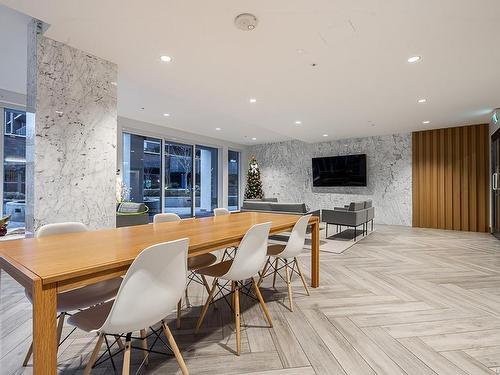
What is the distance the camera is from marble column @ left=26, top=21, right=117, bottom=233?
2.87m

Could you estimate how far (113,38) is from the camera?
9.41ft

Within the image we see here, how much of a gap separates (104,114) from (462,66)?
14.9 ft

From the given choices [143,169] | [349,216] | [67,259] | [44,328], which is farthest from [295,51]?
[143,169]

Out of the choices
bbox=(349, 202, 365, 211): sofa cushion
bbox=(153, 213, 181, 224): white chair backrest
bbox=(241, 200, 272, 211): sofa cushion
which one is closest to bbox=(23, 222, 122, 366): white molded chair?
bbox=(153, 213, 181, 224): white chair backrest

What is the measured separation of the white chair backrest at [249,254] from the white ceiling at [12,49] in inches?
131

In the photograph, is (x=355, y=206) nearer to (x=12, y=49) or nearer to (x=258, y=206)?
(x=258, y=206)

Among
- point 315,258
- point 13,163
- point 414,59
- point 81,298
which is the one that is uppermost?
point 414,59

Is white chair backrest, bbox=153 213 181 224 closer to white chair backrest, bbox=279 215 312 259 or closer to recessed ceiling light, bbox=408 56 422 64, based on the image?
white chair backrest, bbox=279 215 312 259

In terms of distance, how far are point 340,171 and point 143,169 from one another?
19.9 feet

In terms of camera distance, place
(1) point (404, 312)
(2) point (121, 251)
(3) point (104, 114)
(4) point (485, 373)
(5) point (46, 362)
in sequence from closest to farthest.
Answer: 1. (5) point (46, 362)
2. (2) point (121, 251)
3. (4) point (485, 373)
4. (1) point (404, 312)
5. (3) point (104, 114)

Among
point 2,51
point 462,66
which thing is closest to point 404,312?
point 462,66

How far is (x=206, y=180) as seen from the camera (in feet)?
32.1

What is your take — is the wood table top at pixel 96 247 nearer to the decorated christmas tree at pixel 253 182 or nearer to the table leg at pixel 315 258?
the table leg at pixel 315 258

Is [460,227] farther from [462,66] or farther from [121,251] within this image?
[121,251]
